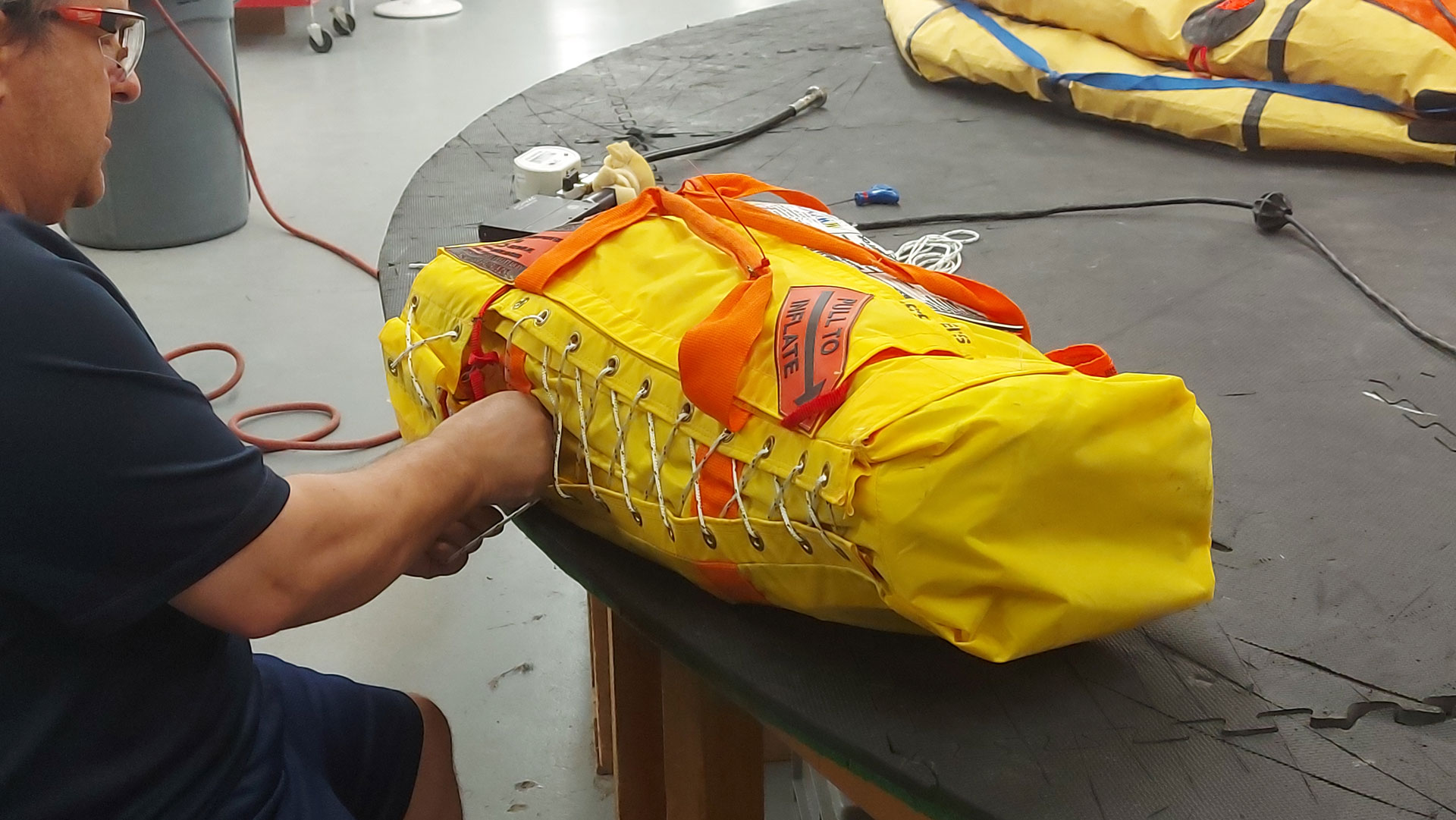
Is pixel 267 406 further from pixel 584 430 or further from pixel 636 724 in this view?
pixel 584 430

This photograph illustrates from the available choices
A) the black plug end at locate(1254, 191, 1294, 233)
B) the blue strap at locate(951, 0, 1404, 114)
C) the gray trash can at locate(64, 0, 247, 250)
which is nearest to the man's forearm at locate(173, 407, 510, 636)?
the black plug end at locate(1254, 191, 1294, 233)

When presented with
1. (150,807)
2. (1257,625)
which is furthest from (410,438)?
(1257,625)

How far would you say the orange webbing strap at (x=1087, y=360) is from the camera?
0.74 metres

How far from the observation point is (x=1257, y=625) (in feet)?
2.41

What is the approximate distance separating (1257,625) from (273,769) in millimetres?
627

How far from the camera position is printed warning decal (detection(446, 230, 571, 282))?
2.84ft

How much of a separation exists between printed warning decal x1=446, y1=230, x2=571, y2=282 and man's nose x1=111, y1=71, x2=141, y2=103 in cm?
24

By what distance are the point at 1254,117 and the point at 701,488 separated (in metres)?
1.13

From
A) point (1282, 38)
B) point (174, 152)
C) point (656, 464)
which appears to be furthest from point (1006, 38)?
point (174, 152)

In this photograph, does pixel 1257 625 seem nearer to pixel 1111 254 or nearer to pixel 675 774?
pixel 675 774

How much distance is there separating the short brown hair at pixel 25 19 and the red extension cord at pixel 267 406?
2.94 ft

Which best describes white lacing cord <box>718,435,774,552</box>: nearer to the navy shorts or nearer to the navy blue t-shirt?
the navy blue t-shirt

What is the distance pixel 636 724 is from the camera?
1075mm

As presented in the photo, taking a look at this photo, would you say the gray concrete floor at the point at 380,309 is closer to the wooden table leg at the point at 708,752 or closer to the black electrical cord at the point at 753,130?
the wooden table leg at the point at 708,752
